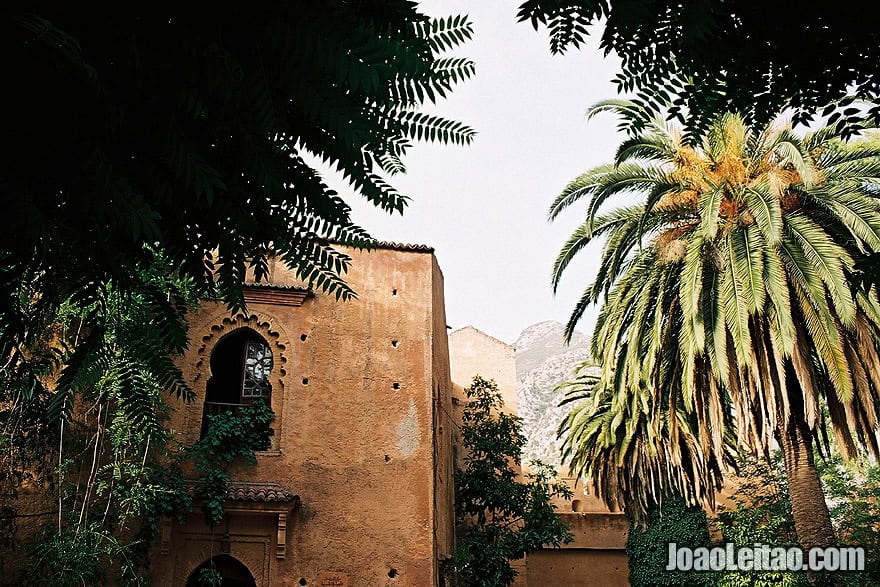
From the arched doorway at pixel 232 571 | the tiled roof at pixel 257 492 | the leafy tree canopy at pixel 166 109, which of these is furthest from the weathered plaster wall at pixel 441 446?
the leafy tree canopy at pixel 166 109

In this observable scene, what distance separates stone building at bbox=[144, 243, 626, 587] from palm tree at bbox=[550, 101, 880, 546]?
2746mm

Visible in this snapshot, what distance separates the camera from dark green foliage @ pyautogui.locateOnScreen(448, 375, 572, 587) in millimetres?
12398

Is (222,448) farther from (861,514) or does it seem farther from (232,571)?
(861,514)

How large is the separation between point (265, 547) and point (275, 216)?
31.4 ft

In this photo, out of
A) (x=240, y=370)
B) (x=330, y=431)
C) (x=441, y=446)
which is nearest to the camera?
(x=330, y=431)

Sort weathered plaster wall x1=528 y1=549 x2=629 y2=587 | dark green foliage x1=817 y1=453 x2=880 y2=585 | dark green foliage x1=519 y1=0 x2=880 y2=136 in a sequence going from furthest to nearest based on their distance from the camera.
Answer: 1. weathered plaster wall x1=528 y1=549 x2=629 y2=587
2. dark green foliage x1=817 y1=453 x2=880 y2=585
3. dark green foliage x1=519 y1=0 x2=880 y2=136

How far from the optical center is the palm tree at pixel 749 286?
904 cm

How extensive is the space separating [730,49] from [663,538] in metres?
18.4

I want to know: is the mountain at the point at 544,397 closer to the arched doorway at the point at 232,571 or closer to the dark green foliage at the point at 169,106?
the arched doorway at the point at 232,571

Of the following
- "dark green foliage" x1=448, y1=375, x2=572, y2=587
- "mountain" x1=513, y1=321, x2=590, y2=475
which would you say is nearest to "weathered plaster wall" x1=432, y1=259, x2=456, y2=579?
"dark green foliage" x1=448, y1=375, x2=572, y2=587

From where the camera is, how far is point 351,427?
11.4m

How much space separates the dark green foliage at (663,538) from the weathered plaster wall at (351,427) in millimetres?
7883

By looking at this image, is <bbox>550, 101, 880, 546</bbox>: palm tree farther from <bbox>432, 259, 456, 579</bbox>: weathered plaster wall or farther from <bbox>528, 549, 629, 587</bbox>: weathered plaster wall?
<bbox>528, 549, 629, 587</bbox>: weathered plaster wall

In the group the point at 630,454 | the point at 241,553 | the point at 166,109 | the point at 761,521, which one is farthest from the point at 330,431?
the point at 166,109
